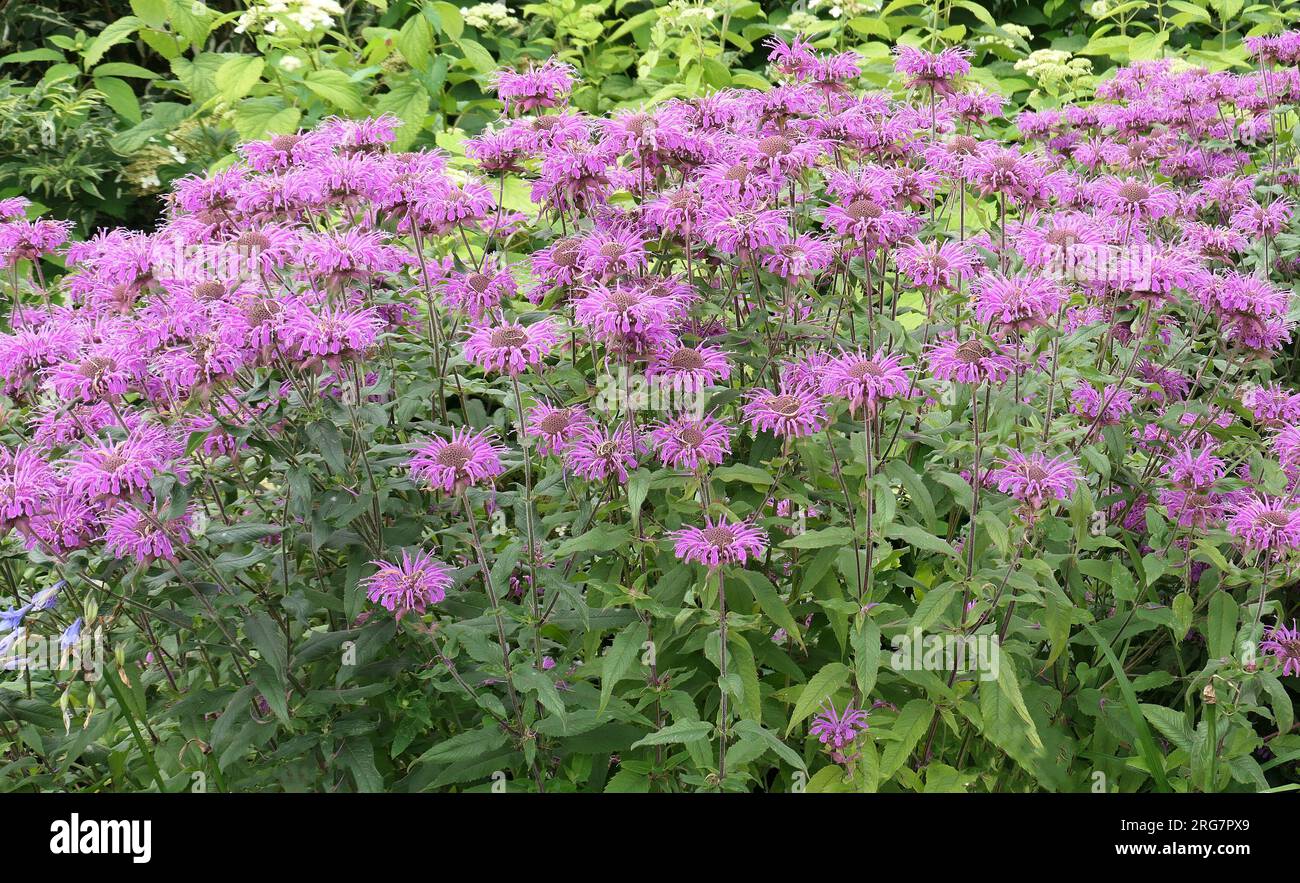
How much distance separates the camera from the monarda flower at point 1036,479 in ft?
7.88

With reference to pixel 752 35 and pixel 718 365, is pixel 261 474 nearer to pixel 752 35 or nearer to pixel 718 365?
pixel 718 365

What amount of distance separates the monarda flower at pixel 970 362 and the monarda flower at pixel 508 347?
82 cm

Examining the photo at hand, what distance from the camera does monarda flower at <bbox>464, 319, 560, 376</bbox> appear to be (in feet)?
7.71

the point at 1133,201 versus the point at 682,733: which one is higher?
the point at 1133,201

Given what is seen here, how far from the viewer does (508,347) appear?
2.37 metres

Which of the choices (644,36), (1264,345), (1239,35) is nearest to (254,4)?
(644,36)

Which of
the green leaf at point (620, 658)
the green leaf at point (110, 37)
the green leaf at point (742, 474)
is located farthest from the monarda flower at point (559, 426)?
the green leaf at point (110, 37)

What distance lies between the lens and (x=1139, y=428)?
3033 mm

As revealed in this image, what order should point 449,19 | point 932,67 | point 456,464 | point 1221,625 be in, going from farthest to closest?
point 449,19 < point 932,67 < point 1221,625 < point 456,464

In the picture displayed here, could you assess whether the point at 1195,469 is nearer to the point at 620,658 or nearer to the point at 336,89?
the point at 620,658

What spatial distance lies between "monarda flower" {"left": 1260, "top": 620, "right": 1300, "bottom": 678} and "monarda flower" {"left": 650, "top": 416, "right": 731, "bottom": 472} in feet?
4.39

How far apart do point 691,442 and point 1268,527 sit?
1.26 metres

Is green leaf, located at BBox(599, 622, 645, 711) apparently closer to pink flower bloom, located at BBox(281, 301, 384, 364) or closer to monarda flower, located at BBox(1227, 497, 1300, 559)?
pink flower bloom, located at BBox(281, 301, 384, 364)

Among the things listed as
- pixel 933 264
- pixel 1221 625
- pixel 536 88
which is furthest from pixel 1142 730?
pixel 536 88
